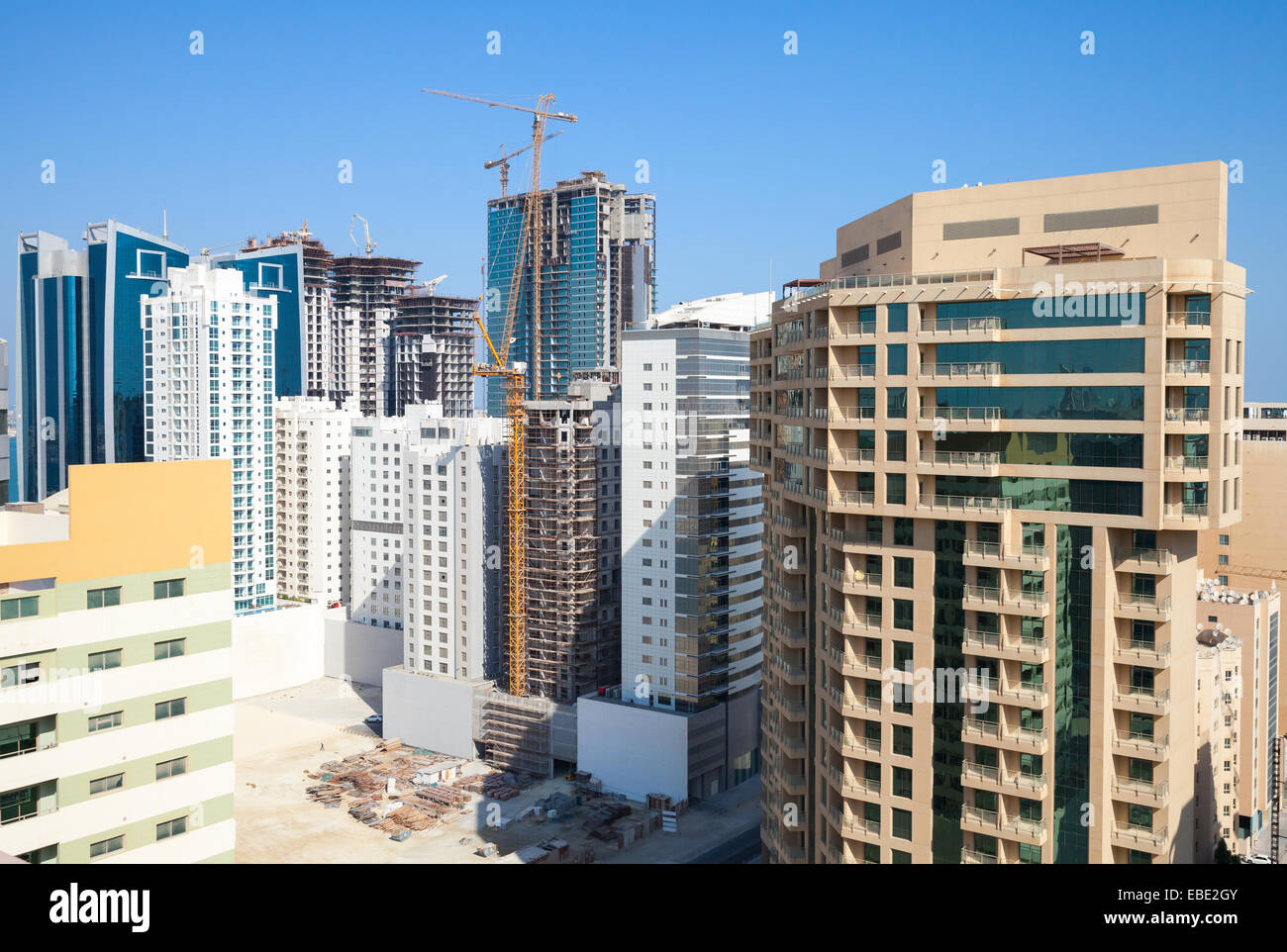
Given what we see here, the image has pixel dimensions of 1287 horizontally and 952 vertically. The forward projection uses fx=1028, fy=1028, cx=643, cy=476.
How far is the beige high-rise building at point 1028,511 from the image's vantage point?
2392 cm

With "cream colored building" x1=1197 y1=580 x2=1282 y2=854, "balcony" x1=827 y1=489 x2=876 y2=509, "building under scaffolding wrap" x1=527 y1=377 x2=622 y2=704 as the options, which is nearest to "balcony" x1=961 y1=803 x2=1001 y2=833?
"balcony" x1=827 y1=489 x2=876 y2=509

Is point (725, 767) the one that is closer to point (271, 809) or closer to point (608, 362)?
point (271, 809)

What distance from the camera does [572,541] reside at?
60.9 m

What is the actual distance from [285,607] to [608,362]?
5499cm

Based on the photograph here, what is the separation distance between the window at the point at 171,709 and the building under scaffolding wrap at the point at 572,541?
37.6 meters

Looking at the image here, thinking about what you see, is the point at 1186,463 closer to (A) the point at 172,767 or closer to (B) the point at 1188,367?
(B) the point at 1188,367

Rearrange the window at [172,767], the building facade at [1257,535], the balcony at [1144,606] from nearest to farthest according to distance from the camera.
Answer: the window at [172,767] < the balcony at [1144,606] < the building facade at [1257,535]

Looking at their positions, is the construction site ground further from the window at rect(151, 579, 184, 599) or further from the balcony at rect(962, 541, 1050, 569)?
the window at rect(151, 579, 184, 599)

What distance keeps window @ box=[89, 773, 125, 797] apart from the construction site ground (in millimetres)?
27964

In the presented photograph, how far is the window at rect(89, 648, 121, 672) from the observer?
22.6 m

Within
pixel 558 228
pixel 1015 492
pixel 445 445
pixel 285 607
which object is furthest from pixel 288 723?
pixel 558 228

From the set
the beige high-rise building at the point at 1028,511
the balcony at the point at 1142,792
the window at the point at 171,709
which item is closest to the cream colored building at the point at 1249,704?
the beige high-rise building at the point at 1028,511

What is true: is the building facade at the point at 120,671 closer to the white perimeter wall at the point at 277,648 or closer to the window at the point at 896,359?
the window at the point at 896,359

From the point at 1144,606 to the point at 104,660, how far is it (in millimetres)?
23970
